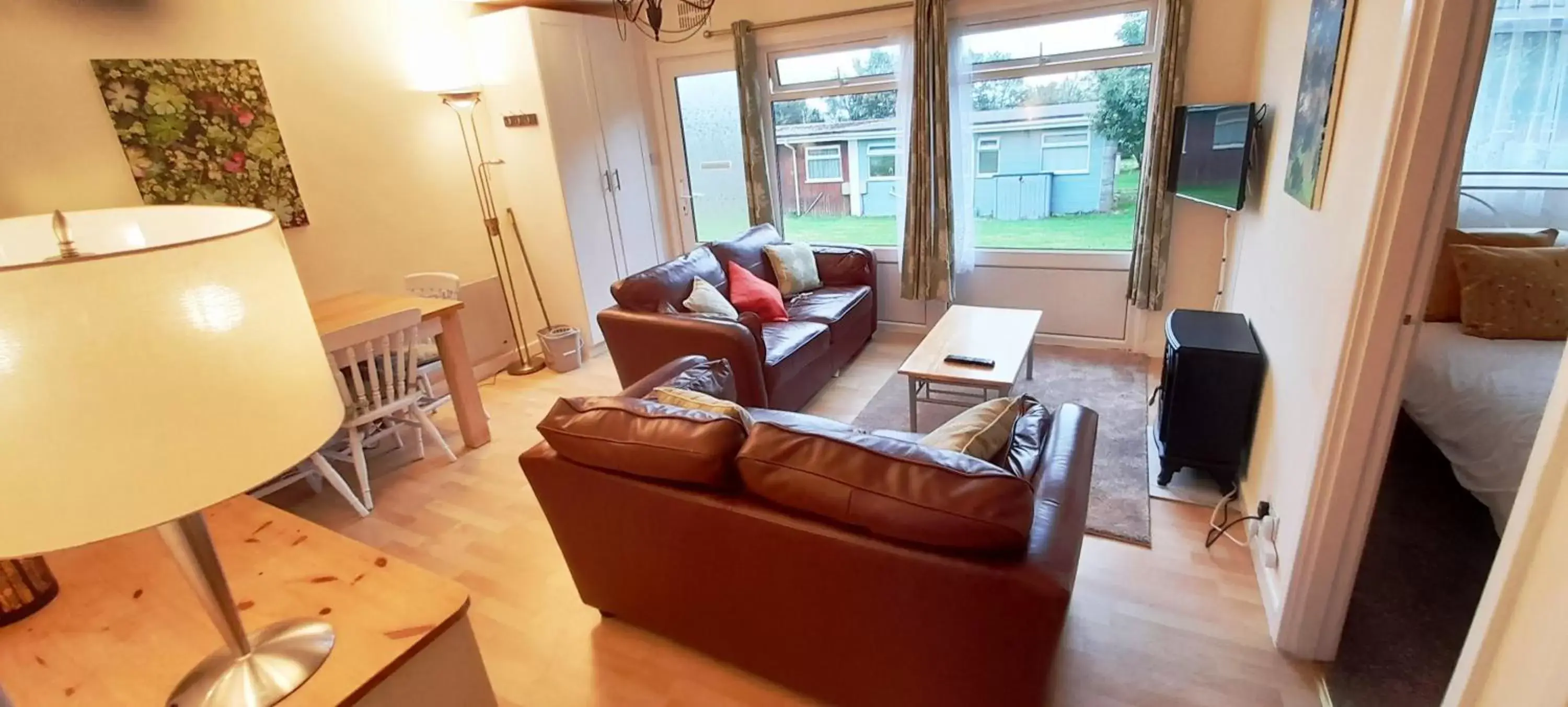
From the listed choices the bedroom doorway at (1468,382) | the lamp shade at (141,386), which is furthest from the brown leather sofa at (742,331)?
the lamp shade at (141,386)

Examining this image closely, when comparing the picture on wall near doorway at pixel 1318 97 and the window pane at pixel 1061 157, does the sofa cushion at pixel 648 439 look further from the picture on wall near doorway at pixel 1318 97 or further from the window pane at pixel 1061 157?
the window pane at pixel 1061 157

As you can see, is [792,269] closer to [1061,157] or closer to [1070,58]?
[1061,157]

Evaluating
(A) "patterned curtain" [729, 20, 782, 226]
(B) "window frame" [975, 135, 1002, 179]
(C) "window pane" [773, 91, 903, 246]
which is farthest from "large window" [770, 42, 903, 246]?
(B) "window frame" [975, 135, 1002, 179]

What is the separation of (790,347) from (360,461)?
2.01 meters

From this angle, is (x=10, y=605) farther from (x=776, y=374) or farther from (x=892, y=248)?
(x=892, y=248)

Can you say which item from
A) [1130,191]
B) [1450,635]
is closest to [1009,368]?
[1450,635]

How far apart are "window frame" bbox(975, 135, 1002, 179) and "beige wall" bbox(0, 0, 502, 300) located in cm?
318

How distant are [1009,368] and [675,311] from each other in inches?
65.3

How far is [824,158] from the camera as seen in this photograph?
4.70 m

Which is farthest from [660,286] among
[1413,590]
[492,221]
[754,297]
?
[1413,590]

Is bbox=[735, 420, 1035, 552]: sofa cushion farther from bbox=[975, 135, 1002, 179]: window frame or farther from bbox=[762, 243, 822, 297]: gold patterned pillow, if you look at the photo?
bbox=[975, 135, 1002, 179]: window frame

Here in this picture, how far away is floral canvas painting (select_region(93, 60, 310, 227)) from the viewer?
276 cm

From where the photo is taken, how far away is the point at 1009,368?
113 inches

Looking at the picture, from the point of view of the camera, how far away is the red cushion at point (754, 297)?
3.69 m
